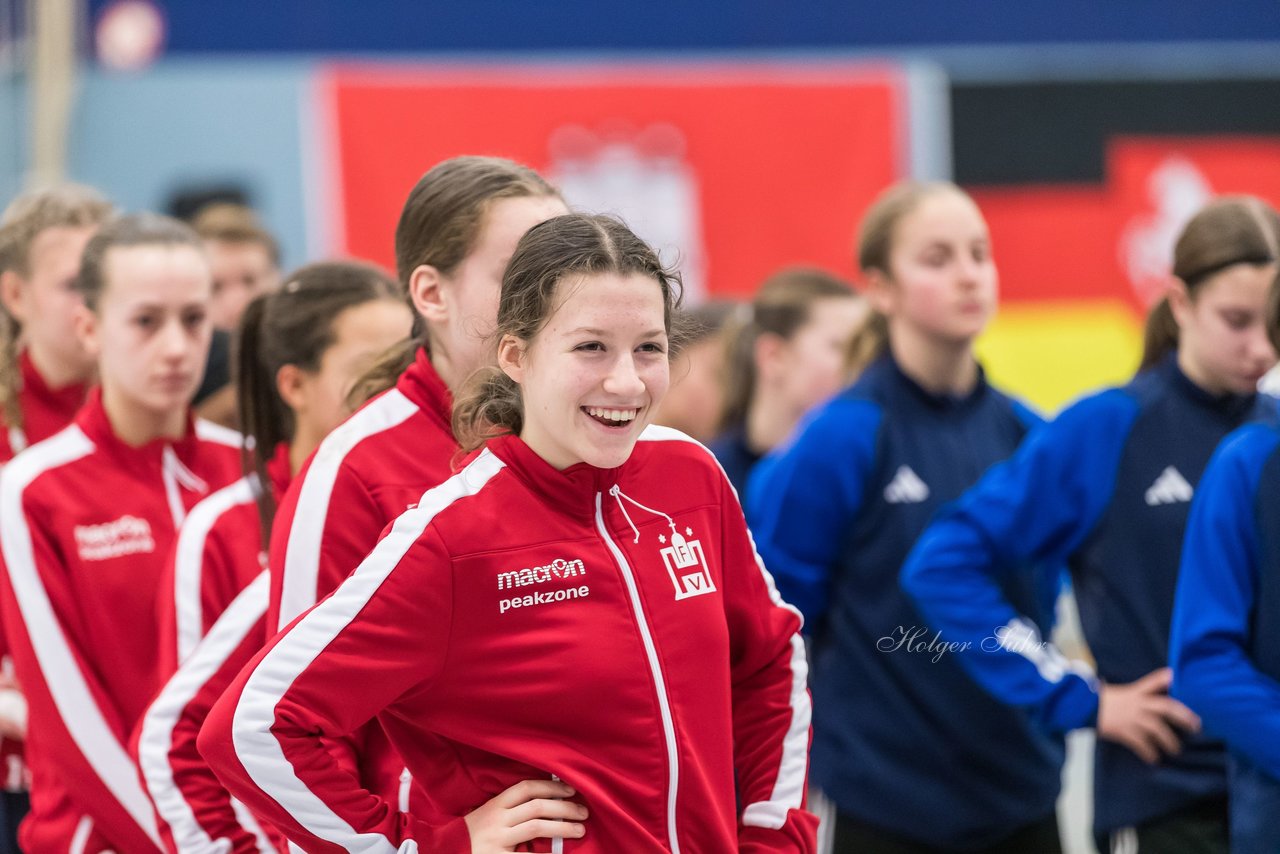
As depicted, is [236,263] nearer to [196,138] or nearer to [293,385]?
[293,385]

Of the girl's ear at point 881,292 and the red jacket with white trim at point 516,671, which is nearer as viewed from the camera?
the red jacket with white trim at point 516,671

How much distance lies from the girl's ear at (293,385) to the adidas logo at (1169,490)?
1.52 metres

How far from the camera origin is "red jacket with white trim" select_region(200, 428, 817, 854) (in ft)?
5.94

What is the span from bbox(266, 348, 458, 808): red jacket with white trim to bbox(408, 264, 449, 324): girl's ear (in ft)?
0.25

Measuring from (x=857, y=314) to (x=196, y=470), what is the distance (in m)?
2.21

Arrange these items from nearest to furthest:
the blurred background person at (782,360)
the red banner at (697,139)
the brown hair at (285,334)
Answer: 1. the brown hair at (285,334)
2. the blurred background person at (782,360)
3. the red banner at (697,139)

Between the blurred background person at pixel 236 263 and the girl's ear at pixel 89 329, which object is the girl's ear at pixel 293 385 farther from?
the blurred background person at pixel 236 263

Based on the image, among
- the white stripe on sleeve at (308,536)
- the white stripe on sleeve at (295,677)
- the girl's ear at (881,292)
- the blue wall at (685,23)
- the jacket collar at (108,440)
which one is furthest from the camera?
the blue wall at (685,23)

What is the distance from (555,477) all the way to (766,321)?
270cm

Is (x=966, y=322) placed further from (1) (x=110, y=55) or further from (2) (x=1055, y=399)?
(1) (x=110, y=55)

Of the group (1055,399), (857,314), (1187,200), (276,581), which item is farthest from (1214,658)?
(1187,200)

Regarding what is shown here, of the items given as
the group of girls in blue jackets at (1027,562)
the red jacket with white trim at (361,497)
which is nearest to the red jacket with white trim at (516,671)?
the red jacket with white trim at (361,497)

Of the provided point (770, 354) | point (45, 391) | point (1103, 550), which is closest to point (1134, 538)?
point (1103, 550)

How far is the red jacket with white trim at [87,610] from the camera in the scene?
255 centimetres
